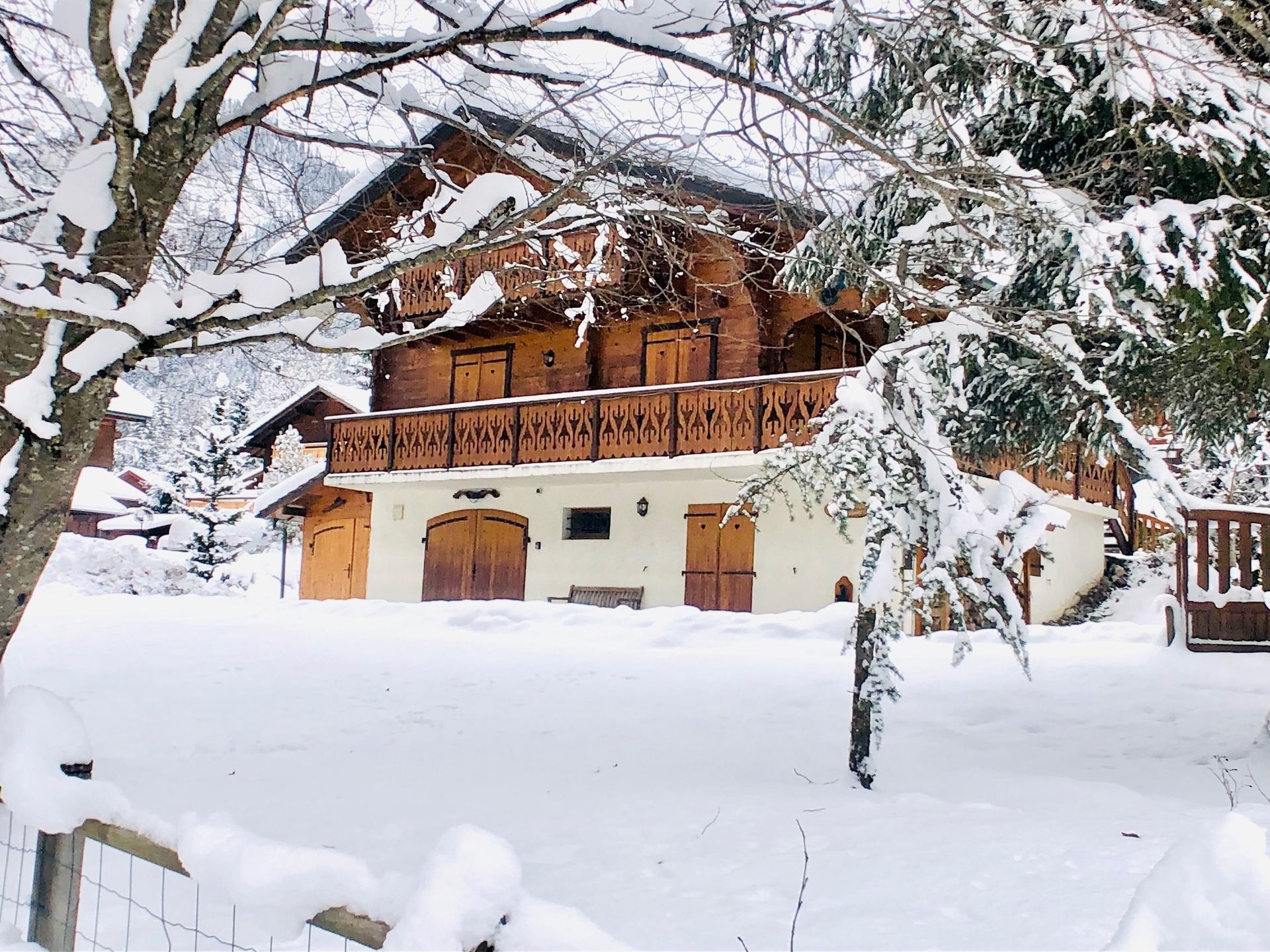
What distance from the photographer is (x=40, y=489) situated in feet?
13.0

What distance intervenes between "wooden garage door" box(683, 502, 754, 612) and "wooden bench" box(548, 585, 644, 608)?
837 mm

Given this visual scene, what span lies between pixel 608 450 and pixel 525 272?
17.1 feet

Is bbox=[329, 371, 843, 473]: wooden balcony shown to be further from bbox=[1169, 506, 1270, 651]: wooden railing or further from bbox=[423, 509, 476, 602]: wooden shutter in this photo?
bbox=[1169, 506, 1270, 651]: wooden railing

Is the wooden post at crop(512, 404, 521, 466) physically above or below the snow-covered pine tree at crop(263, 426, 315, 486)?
below

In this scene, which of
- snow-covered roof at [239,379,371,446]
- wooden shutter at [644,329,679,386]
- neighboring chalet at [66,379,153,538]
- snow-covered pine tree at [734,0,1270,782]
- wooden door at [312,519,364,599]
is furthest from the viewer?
snow-covered roof at [239,379,371,446]

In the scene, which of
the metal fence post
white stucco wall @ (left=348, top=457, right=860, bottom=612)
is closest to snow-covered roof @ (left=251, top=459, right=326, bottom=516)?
white stucco wall @ (left=348, top=457, right=860, bottom=612)

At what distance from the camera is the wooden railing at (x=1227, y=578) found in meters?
8.63

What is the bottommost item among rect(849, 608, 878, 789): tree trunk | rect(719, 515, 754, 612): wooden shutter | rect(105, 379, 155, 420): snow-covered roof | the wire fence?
the wire fence

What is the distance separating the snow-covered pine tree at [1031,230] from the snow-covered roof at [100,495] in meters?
34.2

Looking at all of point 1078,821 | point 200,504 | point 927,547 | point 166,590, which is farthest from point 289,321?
point 200,504

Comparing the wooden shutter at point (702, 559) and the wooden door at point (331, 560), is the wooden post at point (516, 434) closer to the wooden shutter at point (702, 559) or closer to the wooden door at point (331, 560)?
the wooden shutter at point (702, 559)

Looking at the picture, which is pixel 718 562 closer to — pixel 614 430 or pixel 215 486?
pixel 614 430

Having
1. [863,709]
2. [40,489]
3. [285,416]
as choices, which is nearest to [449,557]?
[285,416]

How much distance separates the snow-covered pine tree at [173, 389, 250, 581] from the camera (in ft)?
90.2
